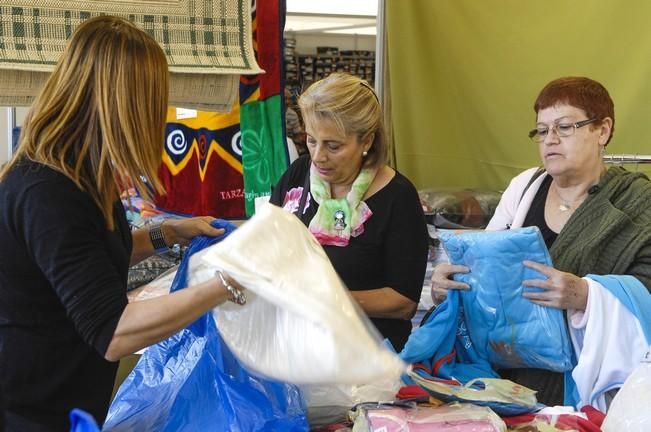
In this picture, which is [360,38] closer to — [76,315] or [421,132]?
[421,132]

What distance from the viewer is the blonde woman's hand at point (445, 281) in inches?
62.9

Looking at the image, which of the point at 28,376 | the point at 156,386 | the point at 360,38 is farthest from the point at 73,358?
the point at 360,38

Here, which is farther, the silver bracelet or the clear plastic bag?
the clear plastic bag

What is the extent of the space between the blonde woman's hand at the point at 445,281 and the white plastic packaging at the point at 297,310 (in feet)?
1.96

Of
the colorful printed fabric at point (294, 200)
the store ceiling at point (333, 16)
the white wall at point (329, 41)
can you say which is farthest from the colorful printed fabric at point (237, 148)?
the store ceiling at point (333, 16)

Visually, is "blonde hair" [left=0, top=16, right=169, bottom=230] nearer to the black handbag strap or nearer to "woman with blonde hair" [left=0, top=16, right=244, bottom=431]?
"woman with blonde hair" [left=0, top=16, right=244, bottom=431]

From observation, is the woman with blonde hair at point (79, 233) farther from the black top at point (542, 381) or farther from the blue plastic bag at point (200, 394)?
the black top at point (542, 381)

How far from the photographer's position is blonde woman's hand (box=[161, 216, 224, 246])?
1.42 m

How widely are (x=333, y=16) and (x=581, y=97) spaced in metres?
3.23

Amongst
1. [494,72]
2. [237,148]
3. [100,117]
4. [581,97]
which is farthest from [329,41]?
[100,117]

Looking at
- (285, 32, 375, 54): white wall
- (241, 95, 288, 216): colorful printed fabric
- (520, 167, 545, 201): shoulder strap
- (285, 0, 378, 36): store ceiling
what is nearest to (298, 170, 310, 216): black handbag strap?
(520, 167, 545, 201): shoulder strap

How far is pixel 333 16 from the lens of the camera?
4.72 metres

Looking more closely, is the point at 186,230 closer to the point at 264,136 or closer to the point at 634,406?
the point at 634,406

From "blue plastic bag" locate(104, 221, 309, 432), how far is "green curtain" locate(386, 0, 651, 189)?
2.08 m
